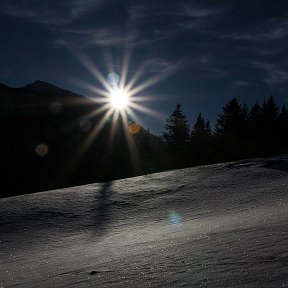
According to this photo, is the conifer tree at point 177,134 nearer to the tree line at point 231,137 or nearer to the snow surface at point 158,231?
the tree line at point 231,137

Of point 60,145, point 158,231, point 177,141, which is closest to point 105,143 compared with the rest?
point 60,145

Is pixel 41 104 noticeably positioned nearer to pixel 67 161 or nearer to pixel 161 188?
pixel 67 161

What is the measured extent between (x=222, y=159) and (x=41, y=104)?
38.2 meters

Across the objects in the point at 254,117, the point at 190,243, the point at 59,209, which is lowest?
the point at 190,243

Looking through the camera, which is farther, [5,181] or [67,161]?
[67,161]

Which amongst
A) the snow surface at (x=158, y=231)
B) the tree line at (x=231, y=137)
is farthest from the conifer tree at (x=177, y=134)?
the snow surface at (x=158, y=231)

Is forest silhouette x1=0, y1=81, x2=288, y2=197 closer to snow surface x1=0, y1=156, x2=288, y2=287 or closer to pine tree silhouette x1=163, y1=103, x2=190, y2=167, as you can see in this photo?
pine tree silhouette x1=163, y1=103, x2=190, y2=167

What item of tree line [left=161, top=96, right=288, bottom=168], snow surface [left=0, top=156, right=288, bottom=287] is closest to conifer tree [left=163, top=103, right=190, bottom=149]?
tree line [left=161, top=96, right=288, bottom=168]

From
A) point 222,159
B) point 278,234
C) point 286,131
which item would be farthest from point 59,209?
point 286,131

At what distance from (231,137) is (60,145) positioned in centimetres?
2506

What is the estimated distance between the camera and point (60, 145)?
174ft

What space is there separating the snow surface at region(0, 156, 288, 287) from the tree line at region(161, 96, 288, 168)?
2567cm

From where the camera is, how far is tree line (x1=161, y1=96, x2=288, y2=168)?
119 ft

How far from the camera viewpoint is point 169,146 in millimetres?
39094
